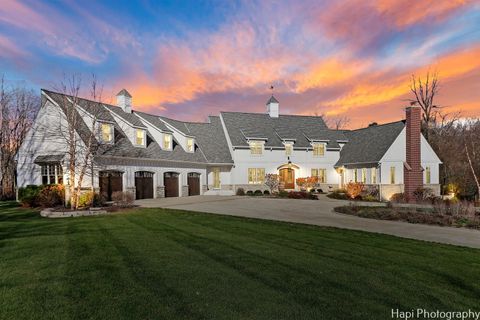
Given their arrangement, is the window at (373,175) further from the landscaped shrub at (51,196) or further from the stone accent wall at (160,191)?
the landscaped shrub at (51,196)

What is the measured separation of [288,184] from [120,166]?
60.2ft

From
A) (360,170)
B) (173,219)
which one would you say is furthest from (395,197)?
(173,219)

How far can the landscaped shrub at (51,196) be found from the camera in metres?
19.2

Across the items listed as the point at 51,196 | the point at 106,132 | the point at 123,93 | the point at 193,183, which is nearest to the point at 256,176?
the point at 193,183

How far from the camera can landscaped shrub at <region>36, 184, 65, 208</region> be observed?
19.2 metres

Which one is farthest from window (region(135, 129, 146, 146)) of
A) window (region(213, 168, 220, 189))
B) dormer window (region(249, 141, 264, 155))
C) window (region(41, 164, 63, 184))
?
dormer window (region(249, 141, 264, 155))

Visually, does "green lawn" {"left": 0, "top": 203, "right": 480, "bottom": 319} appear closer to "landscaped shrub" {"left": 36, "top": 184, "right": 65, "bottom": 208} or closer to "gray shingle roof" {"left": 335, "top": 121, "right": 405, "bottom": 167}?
"landscaped shrub" {"left": 36, "top": 184, "right": 65, "bottom": 208}

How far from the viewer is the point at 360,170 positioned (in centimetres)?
3198

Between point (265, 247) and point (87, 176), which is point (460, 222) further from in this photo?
point (87, 176)

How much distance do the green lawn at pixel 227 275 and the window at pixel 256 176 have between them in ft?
75.2

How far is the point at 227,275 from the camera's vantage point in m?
6.38

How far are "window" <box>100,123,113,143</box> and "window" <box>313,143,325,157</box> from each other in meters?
21.7

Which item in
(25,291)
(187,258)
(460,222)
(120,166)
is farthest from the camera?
(120,166)

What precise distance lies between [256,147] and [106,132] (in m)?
15.7
